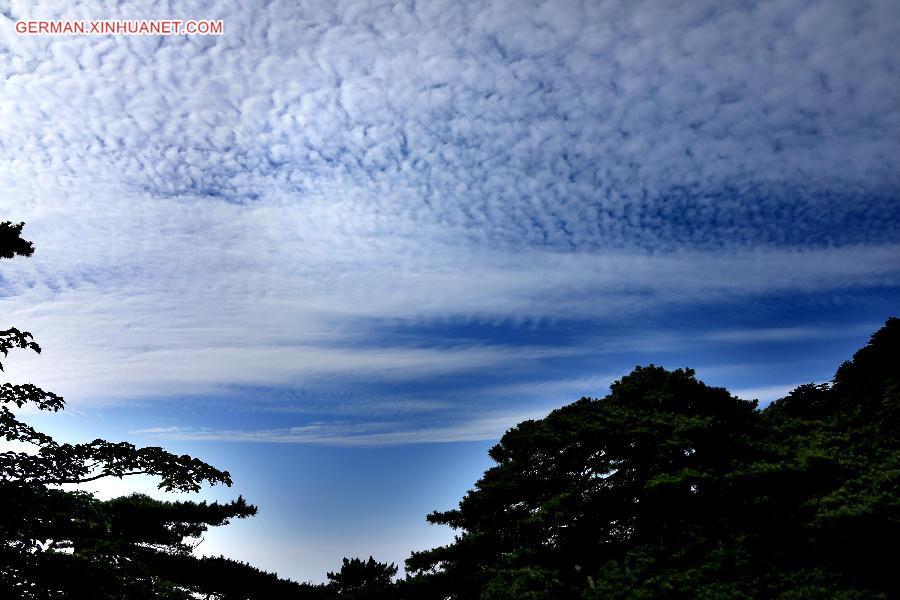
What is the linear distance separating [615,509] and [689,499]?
7.82ft

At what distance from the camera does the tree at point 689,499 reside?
14164 millimetres

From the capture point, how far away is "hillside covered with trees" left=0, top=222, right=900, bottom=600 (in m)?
8.98

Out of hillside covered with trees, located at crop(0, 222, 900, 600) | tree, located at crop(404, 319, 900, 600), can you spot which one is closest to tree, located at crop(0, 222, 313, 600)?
hillside covered with trees, located at crop(0, 222, 900, 600)

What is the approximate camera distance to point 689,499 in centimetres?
1736

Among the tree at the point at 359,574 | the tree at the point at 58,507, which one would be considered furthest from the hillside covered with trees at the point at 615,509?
the tree at the point at 359,574

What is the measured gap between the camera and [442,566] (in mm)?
21938

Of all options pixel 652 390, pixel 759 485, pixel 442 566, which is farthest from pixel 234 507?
pixel 759 485

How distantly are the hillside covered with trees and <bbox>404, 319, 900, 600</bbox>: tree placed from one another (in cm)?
5

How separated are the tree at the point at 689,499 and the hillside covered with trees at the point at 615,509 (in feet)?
0.16

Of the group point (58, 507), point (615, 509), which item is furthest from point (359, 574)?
point (58, 507)

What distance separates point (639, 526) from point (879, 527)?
649 centimetres

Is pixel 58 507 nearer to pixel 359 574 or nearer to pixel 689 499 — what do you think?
pixel 689 499

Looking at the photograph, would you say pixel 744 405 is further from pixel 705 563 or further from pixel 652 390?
pixel 705 563

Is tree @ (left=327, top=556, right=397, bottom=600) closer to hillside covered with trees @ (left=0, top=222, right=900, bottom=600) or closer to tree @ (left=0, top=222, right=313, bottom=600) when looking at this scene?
hillside covered with trees @ (left=0, top=222, right=900, bottom=600)
